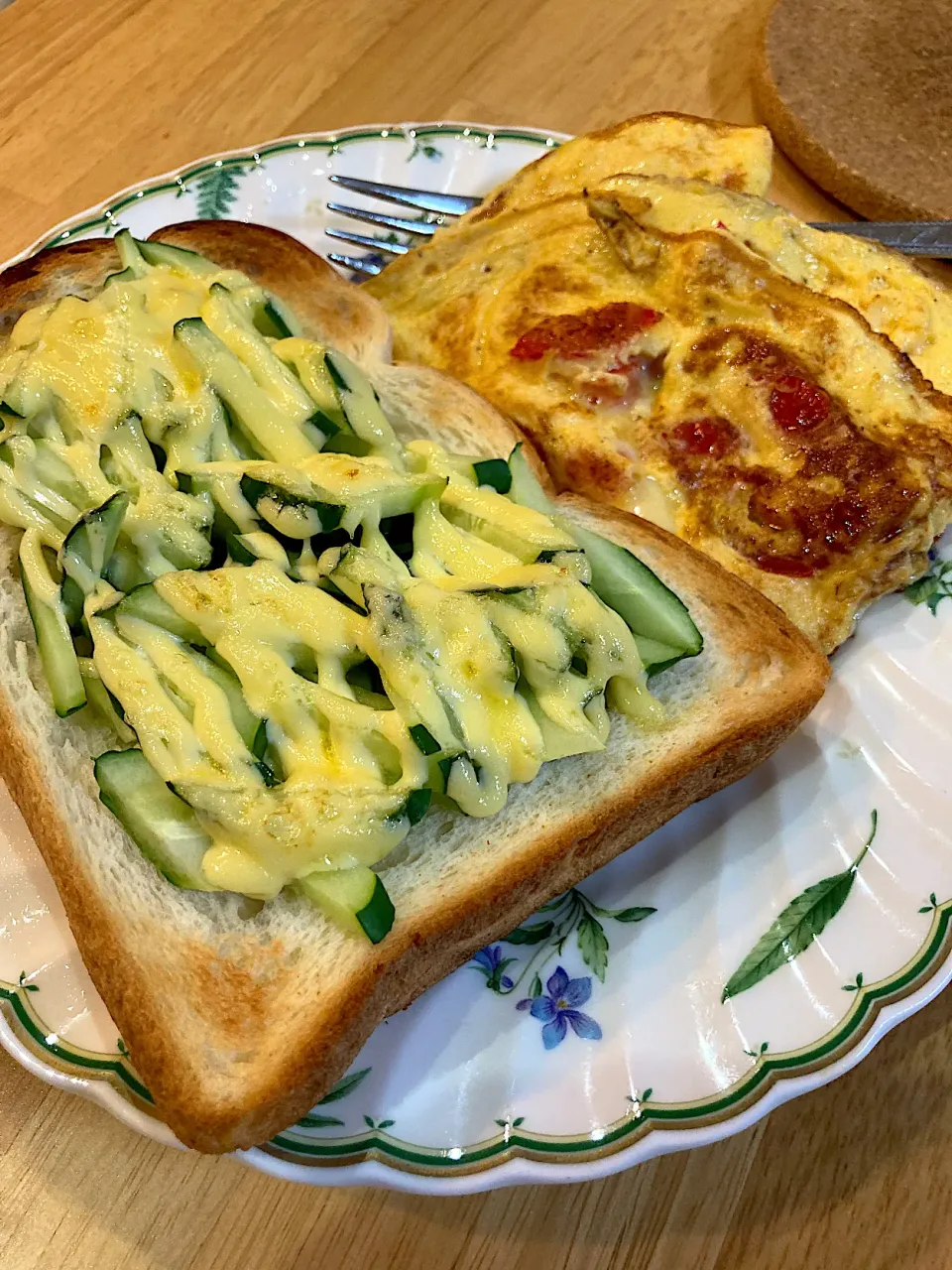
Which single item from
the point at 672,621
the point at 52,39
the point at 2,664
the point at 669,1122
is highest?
the point at 52,39

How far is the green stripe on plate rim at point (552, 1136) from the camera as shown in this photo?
1.70m

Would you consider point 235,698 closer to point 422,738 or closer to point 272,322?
point 422,738

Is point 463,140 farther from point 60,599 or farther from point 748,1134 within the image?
point 748,1134

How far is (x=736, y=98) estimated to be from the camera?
12.1 ft

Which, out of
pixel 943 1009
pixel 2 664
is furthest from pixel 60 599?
pixel 943 1009

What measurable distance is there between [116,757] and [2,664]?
1.65 ft

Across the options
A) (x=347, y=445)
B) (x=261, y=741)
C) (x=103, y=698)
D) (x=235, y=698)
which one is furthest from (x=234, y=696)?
(x=347, y=445)

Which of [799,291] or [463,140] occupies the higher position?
[463,140]

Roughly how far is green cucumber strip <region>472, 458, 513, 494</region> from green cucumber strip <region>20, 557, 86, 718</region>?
914mm

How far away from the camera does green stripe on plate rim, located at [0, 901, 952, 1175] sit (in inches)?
67.0

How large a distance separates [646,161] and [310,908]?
2.42m

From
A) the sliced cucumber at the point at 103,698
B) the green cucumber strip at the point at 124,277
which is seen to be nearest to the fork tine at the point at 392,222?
the green cucumber strip at the point at 124,277

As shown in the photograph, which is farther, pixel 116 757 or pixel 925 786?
pixel 925 786

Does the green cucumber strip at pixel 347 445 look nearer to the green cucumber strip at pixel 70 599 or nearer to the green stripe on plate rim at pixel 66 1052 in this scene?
the green cucumber strip at pixel 70 599
